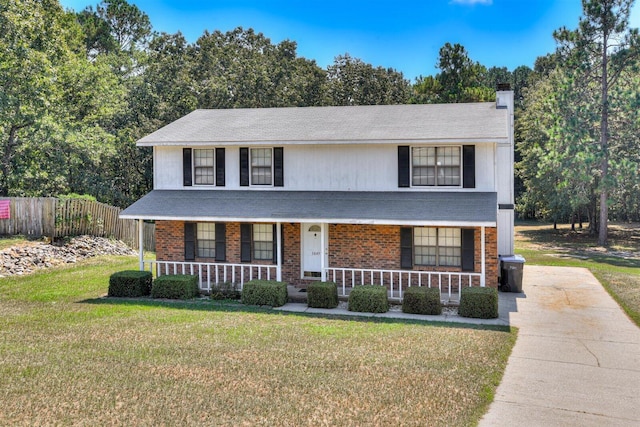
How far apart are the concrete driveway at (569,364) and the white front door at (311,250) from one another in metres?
5.88

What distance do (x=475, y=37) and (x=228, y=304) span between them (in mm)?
39729

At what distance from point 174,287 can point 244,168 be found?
469cm

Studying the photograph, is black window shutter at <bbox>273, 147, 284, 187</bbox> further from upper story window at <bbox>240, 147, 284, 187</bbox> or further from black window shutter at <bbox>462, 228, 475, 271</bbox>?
black window shutter at <bbox>462, 228, 475, 271</bbox>

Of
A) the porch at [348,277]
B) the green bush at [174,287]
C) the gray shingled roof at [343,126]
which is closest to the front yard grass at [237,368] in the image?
the green bush at [174,287]

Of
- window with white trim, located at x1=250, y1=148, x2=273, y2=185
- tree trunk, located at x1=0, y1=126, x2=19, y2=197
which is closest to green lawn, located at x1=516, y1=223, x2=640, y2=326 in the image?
window with white trim, located at x1=250, y1=148, x2=273, y2=185

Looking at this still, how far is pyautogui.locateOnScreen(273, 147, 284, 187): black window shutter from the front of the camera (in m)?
17.9

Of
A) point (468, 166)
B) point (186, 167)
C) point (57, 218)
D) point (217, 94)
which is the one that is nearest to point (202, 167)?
point (186, 167)

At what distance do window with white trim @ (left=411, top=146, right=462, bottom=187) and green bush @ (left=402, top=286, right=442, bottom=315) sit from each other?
157 inches

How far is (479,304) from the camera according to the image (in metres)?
13.7

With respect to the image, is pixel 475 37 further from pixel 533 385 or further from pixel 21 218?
pixel 533 385

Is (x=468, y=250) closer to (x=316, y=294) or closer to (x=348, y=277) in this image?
(x=348, y=277)

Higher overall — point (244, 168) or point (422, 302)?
point (244, 168)

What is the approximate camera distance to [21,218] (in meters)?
22.7

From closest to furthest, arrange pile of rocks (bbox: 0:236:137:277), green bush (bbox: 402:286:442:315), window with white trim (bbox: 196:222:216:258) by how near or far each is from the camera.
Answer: green bush (bbox: 402:286:442:315) → window with white trim (bbox: 196:222:216:258) → pile of rocks (bbox: 0:236:137:277)
